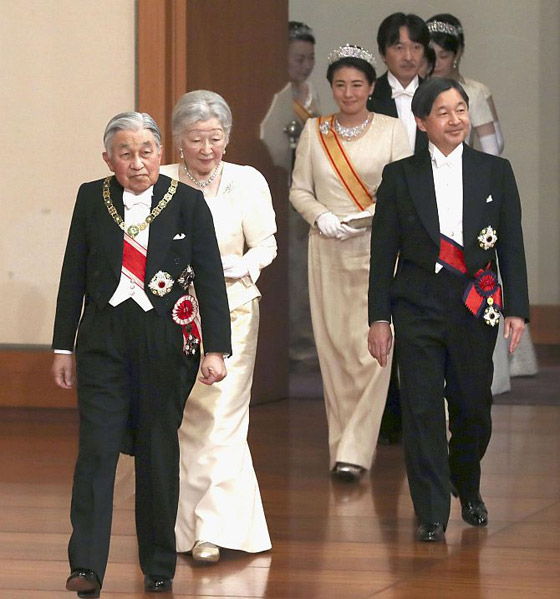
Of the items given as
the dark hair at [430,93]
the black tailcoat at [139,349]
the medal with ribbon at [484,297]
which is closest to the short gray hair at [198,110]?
the black tailcoat at [139,349]

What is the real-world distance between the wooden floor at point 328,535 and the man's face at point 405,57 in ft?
5.22

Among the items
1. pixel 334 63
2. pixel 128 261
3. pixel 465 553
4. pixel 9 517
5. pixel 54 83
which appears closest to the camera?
pixel 128 261

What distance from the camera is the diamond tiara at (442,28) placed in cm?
764

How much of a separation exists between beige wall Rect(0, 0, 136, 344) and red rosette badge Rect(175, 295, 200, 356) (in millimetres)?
3430

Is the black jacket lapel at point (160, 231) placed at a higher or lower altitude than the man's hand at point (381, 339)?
→ higher

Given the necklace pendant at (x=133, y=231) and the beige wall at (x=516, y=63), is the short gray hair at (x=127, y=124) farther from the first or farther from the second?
the beige wall at (x=516, y=63)

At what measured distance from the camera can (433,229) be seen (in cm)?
504

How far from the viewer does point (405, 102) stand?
6852 millimetres

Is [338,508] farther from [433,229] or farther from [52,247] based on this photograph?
[52,247]

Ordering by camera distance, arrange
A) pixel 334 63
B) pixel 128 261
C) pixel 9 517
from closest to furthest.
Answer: pixel 128 261 < pixel 9 517 < pixel 334 63

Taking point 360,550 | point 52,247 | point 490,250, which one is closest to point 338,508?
point 360,550

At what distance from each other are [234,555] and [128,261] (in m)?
1.12

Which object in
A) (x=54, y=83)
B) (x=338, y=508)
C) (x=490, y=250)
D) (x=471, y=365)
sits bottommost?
(x=338, y=508)

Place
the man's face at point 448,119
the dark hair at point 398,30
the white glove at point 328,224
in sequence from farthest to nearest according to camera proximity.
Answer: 1. the dark hair at point 398,30
2. the white glove at point 328,224
3. the man's face at point 448,119
